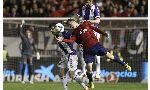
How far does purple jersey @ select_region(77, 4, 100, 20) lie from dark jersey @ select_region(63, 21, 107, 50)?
4.81 ft

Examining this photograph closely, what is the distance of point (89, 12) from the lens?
61.8 feet

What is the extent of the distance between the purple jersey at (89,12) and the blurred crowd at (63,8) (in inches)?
340

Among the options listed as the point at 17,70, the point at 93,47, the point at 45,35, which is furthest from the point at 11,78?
the point at 93,47

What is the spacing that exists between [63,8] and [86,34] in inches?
460

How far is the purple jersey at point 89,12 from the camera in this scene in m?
18.7

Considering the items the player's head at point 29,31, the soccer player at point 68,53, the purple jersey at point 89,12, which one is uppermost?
the purple jersey at point 89,12

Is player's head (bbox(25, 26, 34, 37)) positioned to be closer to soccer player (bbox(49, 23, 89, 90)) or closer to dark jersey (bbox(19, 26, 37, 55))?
dark jersey (bbox(19, 26, 37, 55))

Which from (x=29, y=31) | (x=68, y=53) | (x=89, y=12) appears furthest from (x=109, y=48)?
(x=68, y=53)

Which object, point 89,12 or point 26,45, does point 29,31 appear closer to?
point 26,45

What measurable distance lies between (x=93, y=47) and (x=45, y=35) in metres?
9.37

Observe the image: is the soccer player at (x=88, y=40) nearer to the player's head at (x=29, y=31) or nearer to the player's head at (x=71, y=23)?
the player's head at (x=71, y=23)

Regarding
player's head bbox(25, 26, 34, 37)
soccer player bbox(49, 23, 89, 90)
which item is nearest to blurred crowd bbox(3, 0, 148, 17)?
player's head bbox(25, 26, 34, 37)

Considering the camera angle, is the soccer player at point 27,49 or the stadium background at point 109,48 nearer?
the soccer player at point 27,49

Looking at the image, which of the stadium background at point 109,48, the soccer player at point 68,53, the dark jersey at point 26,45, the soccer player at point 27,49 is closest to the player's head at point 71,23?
the soccer player at point 68,53
